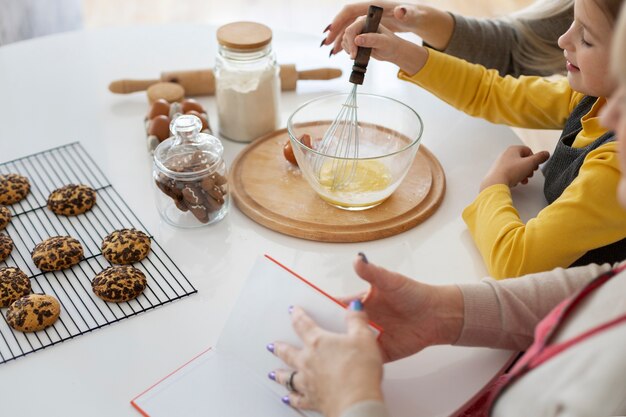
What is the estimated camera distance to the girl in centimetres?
107

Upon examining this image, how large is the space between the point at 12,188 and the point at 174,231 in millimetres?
292

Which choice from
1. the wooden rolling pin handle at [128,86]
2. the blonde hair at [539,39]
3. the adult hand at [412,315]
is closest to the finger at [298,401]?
the adult hand at [412,315]

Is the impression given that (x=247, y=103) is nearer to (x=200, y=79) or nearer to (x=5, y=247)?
(x=200, y=79)

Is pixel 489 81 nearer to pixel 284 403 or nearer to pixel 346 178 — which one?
pixel 346 178

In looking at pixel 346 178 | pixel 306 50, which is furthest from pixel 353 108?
pixel 306 50

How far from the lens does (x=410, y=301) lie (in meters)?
0.93

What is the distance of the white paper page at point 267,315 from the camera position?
0.89 m

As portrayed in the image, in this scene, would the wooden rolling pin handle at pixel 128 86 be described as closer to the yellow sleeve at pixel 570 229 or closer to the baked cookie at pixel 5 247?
the baked cookie at pixel 5 247

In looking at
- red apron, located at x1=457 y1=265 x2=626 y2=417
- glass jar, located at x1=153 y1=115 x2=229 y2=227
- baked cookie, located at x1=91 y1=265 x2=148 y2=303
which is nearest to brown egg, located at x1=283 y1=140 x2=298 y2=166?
glass jar, located at x1=153 y1=115 x2=229 y2=227

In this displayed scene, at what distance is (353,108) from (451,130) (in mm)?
244

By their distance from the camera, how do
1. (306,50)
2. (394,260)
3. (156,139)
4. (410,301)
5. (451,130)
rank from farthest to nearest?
(306,50) → (451,130) → (156,139) → (394,260) → (410,301)

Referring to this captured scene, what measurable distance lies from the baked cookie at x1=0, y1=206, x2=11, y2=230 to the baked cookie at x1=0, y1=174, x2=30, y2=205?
0.04m

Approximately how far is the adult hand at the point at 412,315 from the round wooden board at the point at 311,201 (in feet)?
0.82

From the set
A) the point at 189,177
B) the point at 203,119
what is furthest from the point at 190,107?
the point at 189,177
